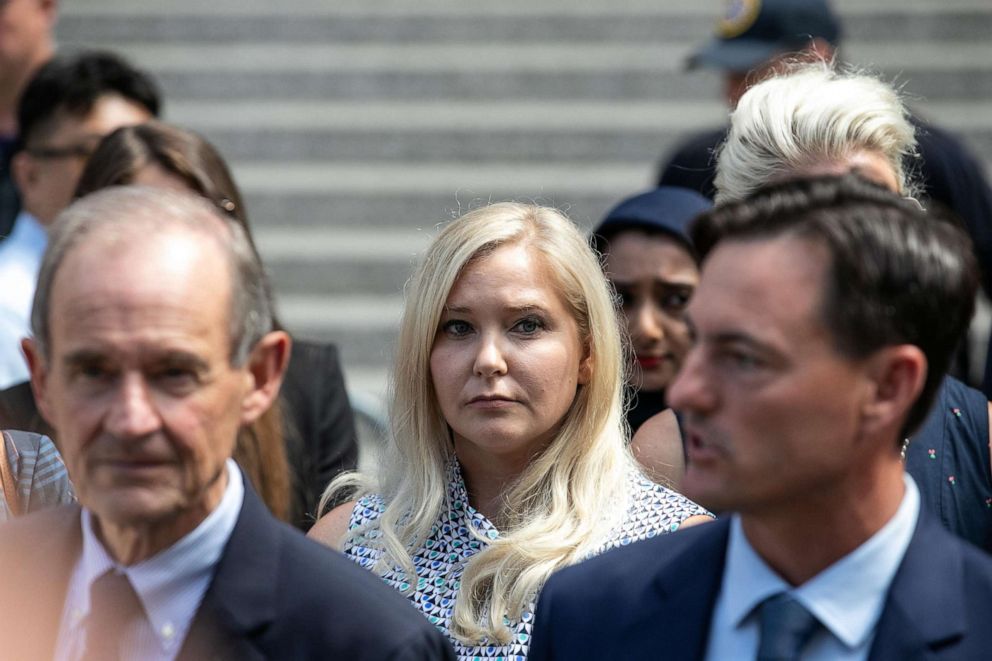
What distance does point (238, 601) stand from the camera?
7.14ft

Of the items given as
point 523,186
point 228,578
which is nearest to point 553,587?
point 228,578

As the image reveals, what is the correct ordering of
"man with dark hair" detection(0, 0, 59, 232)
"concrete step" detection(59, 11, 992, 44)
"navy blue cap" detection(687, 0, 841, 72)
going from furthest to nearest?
"concrete step" detection(59, 11, 992, 44), "man with dark hair" detection(0, 0, 59, 232), "navy blue cap" detection(687, 0, 841, 72)

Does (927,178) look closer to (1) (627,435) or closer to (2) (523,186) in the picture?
(1) (627,435)

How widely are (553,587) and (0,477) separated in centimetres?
103

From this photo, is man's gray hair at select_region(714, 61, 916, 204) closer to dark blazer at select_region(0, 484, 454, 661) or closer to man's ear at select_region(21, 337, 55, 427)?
dark blazer at select_region(0, 484, 454, 661)

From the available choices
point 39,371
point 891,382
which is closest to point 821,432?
point 891,382

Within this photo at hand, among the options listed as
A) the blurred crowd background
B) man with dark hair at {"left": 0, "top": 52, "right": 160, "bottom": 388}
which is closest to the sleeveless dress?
man with dark hair at {"left": 0, "top": 52, "right": 160, "bottom": 388}

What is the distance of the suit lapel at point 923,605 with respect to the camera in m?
2.05

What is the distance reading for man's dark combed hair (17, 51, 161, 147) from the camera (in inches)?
186

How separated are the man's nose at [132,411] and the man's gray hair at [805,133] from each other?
59.3 inches

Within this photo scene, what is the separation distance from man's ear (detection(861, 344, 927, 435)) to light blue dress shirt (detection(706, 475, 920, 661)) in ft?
0.48

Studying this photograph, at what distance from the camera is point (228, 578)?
220 centimetres

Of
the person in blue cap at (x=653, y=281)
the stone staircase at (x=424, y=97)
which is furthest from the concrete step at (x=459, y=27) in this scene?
the person in blue cap at (x=653, y=281)

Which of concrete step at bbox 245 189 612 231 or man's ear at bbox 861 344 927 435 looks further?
concrete step at bbox 245 189 612 231
